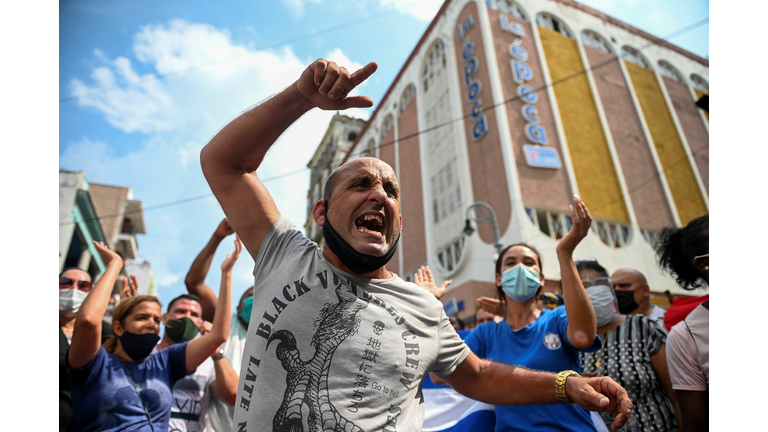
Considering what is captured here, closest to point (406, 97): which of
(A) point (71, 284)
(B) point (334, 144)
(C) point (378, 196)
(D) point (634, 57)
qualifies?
(B) point (334, 144)

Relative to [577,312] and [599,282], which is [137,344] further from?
[599,282]

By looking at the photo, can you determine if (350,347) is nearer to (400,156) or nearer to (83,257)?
(400,156)

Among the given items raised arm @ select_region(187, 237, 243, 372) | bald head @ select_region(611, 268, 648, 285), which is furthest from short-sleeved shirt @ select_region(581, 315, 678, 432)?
raised arm @ select_region(187, 237, 243, 372)

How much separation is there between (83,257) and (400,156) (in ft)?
57.4

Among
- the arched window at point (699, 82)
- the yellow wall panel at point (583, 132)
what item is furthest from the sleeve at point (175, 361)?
the arched window at point (699, 82)

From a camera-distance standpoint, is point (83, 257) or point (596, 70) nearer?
point (596, 70)

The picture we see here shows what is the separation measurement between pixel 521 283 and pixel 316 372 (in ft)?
5.76

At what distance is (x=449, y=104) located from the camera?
65.8 feet

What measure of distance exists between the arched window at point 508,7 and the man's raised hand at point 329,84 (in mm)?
20823

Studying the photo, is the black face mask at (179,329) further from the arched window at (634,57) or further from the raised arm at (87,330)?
the arched window at (634,57)

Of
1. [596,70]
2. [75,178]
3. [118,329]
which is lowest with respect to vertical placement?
[118,329]

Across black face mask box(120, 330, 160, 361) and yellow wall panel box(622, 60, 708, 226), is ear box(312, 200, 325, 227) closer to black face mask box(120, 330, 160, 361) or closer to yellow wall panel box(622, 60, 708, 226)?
black face mask box(120, 330, 160, 361)

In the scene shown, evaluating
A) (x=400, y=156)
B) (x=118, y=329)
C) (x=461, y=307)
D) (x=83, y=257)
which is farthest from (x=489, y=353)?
(x=83, y=257)

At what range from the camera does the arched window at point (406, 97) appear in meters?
24.0
